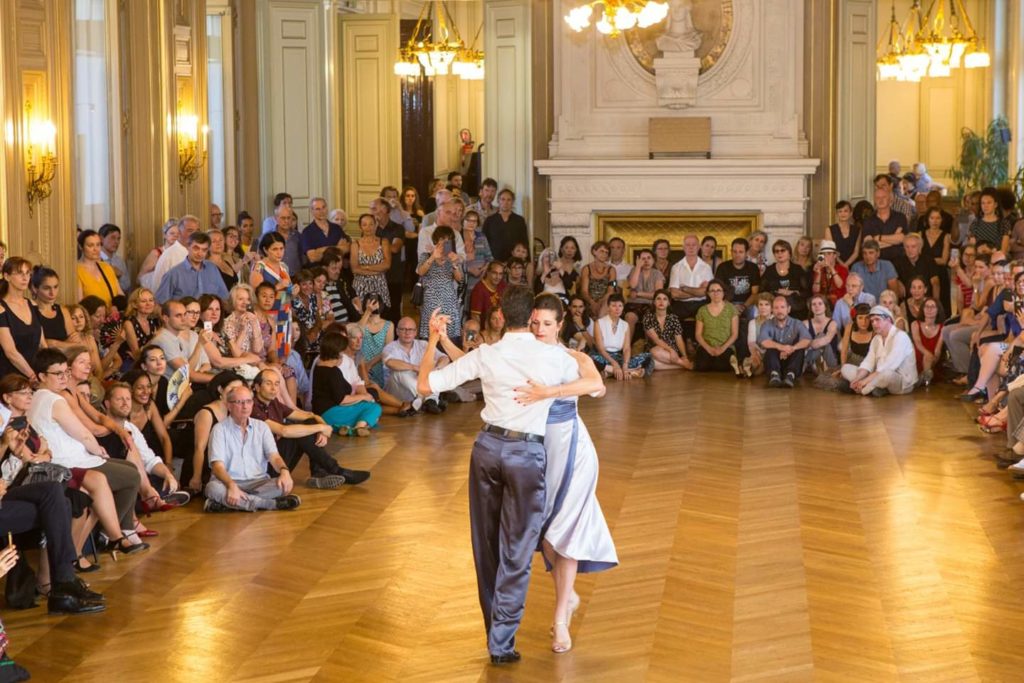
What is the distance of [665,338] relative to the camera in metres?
13.3

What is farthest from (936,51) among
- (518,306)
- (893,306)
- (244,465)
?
(518,306)

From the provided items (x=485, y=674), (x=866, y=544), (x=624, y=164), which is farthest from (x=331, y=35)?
(x=485, y=674)

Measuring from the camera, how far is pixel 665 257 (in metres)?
14.0

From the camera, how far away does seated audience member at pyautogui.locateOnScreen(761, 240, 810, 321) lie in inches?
524

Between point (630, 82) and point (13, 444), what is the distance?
999cm

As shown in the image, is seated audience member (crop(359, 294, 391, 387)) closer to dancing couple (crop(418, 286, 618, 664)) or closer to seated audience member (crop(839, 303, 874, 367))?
seated audience member (crop(839, 303, 874, 367))

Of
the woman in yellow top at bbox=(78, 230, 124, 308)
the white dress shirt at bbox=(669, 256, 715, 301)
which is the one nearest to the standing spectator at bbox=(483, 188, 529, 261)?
the white dress shirt at bbox=(669, 256, 715, 301)

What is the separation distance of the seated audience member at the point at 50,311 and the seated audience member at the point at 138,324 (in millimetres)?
687

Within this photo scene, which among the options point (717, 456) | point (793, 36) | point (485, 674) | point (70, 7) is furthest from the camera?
point (793, 36)

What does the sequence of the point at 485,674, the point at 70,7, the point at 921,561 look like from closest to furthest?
the point at 485,674 < the point at 921,561 < the point at 70,7

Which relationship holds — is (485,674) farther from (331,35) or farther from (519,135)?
(331,35)

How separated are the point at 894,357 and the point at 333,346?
4.46 m

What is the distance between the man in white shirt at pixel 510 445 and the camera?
543cm

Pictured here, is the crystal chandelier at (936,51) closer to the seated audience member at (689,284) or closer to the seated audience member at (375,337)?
the seated audience member at (689,284)
